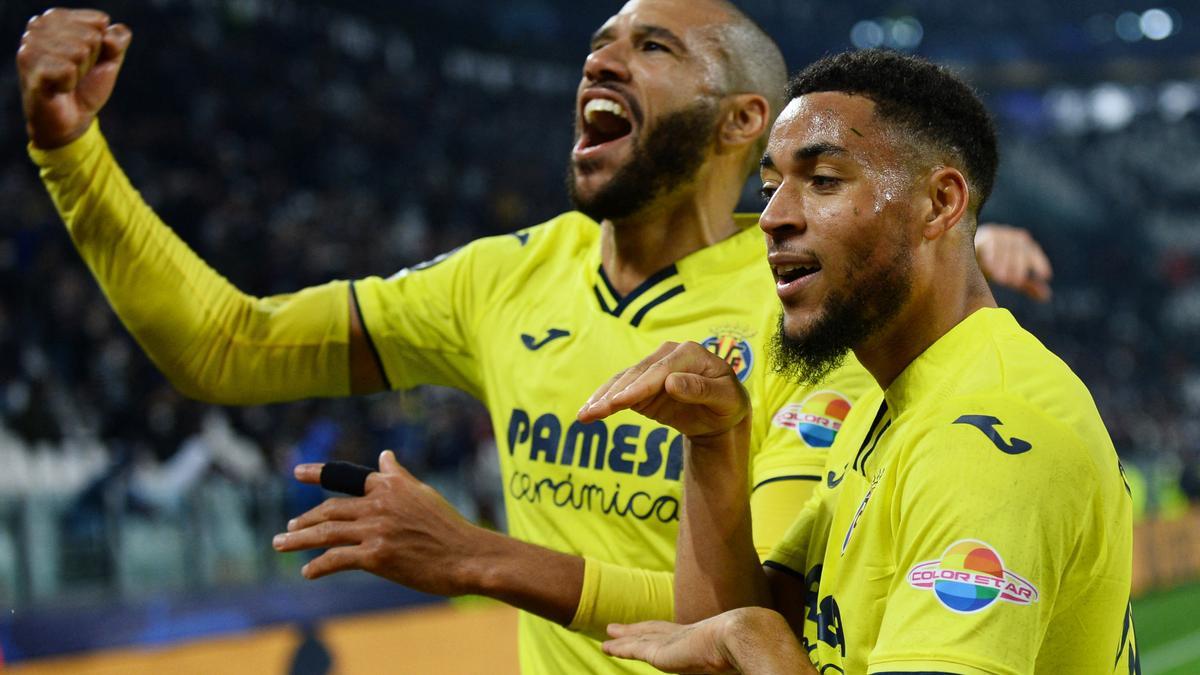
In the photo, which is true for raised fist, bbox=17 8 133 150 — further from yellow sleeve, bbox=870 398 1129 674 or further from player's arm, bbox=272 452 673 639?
yellow sleeve, bbox=870 398 1129 674

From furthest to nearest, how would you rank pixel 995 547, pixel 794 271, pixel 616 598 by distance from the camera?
pixel 616 598
pixel 794 271
pixel 995 547

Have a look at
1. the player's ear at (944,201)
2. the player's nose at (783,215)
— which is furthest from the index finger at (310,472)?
the player's ear at (944,201)

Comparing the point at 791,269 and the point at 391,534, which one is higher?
the point at 791,269

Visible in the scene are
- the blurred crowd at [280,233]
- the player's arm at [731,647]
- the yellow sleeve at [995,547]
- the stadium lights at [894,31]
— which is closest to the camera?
the yellow sleeve at [995,547]

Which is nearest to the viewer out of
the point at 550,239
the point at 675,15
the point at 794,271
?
the point at 794,271

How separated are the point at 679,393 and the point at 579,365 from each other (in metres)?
1.11

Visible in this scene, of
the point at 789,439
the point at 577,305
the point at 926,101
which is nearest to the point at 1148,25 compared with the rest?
the point at 577,305

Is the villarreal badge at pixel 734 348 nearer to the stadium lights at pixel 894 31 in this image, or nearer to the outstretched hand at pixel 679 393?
the outstretched hand at pixel 679 393

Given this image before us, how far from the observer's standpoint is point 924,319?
2.26m

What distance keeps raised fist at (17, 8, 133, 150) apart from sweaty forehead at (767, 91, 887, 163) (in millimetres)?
1690

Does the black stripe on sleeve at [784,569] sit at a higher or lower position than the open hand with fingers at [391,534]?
lower

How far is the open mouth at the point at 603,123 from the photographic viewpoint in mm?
3416

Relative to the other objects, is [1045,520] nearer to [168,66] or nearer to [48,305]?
[48,305]

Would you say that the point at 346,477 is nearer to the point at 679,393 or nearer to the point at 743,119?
the point at 679,393
